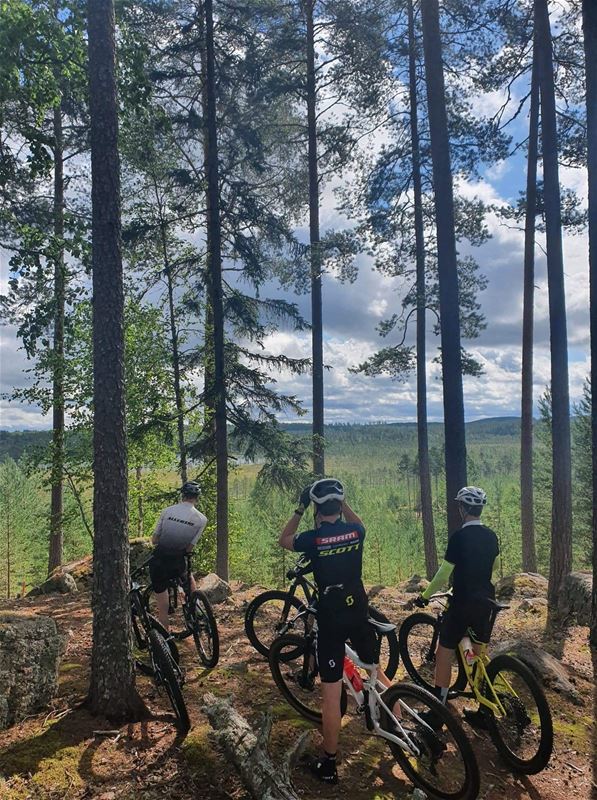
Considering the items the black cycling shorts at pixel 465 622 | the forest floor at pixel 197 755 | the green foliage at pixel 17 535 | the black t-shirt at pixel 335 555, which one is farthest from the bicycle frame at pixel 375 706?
the green foliage at pixel 17 535

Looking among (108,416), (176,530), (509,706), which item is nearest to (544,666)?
(509,706)

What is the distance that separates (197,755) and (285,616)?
2256mm

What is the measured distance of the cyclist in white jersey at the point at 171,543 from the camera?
6.27 meters

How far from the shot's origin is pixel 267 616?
7.02 m

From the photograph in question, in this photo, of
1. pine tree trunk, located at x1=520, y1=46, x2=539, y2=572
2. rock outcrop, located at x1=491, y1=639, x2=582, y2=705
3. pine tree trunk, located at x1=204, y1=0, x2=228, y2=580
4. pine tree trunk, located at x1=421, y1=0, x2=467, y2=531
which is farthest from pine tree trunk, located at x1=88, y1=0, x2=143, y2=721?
pine tree trunk, located at x1=520, y1=46, x2=539, y2=572

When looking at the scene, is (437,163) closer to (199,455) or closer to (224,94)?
(224,94)

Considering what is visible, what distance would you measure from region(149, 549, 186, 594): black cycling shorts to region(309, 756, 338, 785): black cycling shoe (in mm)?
2934

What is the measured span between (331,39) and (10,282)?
14171mm

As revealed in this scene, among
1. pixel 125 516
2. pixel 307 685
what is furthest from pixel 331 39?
pixel 307 685

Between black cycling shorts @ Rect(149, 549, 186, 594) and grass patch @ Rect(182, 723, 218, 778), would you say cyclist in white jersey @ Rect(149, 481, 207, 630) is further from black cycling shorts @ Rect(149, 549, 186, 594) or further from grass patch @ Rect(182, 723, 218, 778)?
grass patch @ Rect(182, 723, 218, 778)

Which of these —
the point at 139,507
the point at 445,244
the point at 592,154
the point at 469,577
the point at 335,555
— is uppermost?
the point at 592,154

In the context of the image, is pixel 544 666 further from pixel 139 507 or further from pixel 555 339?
pixel 139 507

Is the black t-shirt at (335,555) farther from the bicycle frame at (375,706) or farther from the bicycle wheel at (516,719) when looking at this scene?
the bicycle wheel at (516,719)

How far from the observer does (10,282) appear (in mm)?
6477
